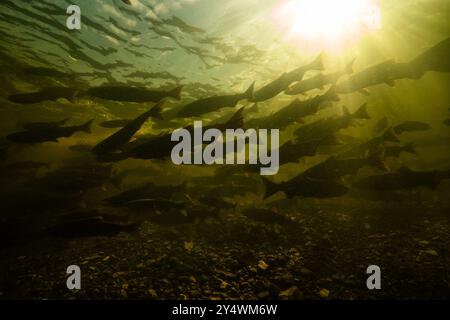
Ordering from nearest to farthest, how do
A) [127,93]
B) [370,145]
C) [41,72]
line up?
[127,93] < [370,145] < [41,72]

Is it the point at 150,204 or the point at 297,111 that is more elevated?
the point at 297,111

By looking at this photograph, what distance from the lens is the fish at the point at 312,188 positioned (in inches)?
269

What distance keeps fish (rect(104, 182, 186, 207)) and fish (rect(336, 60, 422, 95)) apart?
473cm

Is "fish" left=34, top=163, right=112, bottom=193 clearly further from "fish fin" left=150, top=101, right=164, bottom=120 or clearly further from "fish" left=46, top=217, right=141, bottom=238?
"fish fin" left=150, top=101, right=164, bottom=120

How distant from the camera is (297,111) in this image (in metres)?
7.76

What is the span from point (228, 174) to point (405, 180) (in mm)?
4688

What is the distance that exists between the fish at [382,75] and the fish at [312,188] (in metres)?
2.29

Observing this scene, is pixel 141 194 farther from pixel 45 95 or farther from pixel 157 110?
pixel 45 95

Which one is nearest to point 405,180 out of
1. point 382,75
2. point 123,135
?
point 382,75

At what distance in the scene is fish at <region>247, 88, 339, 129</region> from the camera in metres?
7.63

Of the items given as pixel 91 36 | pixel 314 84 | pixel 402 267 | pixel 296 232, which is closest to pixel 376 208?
pixel 296 232

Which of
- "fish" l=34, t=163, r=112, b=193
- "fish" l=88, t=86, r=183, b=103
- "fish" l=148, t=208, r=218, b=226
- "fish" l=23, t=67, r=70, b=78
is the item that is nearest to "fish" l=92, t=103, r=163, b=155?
"fish" l=88, t=86, r=183, b=103

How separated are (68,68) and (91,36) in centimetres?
444
